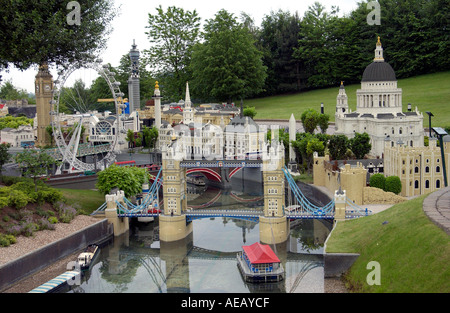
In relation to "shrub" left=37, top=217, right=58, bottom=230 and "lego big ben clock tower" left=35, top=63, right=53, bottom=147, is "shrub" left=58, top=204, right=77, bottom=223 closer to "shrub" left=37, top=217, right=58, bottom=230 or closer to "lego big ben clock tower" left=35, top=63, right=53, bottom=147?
"shrub" left=37, top=217, right=58, bottom=230

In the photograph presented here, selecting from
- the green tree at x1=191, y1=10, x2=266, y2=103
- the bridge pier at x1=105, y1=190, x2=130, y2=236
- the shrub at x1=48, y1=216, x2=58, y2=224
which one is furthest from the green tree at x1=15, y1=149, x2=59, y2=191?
the green tree at x1=191, y1=10, x2=266, y2=103

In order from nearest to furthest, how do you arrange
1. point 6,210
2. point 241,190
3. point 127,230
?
point 6,210
point 127,230
point 241,190

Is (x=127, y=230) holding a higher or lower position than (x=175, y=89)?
lower

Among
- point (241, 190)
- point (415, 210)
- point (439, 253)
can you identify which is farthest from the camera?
point (241, 190)

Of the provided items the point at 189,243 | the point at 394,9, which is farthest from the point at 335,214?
the point at 394,9

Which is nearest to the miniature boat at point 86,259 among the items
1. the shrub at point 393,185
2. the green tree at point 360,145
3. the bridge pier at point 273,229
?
the bridge pier at point 273,229

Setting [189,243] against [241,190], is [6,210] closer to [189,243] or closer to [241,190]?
[189,243]

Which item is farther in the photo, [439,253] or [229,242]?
[229,242]
